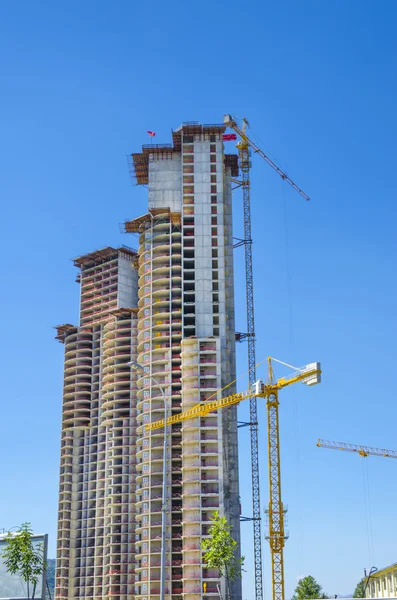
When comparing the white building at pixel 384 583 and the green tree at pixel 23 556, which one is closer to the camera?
the green tree at pixel 23 556

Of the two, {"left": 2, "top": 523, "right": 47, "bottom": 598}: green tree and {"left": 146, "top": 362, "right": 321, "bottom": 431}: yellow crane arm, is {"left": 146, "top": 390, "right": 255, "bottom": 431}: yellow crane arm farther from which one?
{"left": 2, "top": 523, "right": 47, "bottom": 598}: green tree

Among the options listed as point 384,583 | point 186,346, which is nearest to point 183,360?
point 186,346

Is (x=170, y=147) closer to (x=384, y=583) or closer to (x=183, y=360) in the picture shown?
(x=183, y=360)

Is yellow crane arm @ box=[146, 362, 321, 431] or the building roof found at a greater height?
the building roof

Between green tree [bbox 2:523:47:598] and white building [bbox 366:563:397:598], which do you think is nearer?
green tree [bbox 2:523:47:598]

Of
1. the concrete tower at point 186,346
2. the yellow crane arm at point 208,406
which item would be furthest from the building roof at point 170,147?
the yellow crane arm at point 208,406

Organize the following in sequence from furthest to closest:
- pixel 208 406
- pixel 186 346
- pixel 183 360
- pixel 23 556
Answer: pixel 186 346 → pixel 183 360 → pixel 208 406 → pixel 23 556

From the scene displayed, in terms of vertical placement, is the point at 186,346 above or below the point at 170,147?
below

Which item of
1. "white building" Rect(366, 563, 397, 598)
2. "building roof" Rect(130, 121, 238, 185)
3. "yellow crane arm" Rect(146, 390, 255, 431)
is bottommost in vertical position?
"white building" Rect(366, 563, 397, 598)

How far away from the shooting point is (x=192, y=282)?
582 ft

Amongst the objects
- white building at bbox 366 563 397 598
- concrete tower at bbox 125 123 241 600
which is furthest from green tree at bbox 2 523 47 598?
white building at bbox 366 563 397 598

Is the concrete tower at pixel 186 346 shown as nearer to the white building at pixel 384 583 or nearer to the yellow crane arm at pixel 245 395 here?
the yellow crane arm at pixel 245 395

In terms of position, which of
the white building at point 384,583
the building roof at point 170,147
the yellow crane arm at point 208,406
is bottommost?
the white building at point 384,583

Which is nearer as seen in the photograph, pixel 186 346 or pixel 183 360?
pixel 183 360
